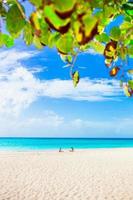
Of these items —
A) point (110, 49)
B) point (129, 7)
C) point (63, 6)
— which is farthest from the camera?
point (110, 49)

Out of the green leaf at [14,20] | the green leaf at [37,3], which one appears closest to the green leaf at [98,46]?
the green leaf at [14,20]

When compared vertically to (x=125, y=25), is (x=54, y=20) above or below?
below

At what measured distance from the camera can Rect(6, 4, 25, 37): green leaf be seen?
66 cm

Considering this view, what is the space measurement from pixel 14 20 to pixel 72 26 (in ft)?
0.85

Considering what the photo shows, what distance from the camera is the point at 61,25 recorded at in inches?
16.9

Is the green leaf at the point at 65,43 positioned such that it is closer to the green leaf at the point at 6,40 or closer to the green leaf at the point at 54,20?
the green leaf at the point at 54,20

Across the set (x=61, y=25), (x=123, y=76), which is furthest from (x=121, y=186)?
(x=61, y=25)

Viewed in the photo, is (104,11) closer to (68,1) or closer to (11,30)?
(11,30)

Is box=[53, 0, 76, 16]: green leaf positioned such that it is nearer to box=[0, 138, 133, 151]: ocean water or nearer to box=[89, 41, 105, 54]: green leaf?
box=[89, 41, 105, 54]: green leaf

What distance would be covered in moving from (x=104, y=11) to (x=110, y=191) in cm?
1180

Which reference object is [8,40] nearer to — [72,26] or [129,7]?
[129,7]

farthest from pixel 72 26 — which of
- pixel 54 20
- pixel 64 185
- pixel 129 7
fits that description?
pixel 64 185

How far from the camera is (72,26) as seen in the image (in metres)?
0.46

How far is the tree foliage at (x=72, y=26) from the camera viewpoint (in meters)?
0.42
